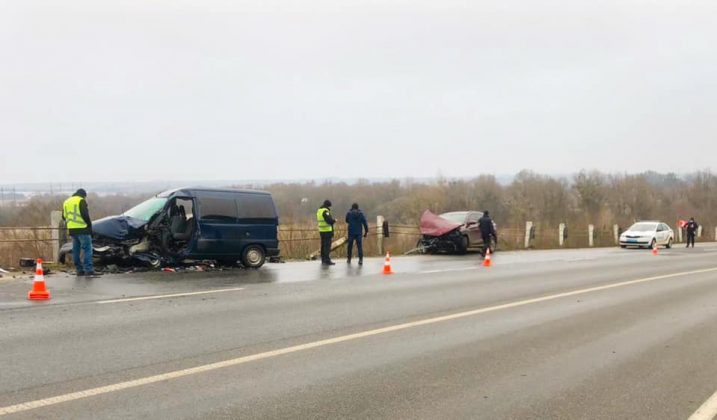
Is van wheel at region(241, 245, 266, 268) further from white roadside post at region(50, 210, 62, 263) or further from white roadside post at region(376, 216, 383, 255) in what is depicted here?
white roadside post at region(376, 216, 383, 255)

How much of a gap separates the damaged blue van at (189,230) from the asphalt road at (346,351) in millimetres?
1426

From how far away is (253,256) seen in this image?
15.1 metres

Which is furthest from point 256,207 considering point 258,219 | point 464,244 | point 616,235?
point 616,235

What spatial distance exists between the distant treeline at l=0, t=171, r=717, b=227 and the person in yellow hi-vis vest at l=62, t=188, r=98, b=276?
32792mm

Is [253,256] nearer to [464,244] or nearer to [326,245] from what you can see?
[326,245]

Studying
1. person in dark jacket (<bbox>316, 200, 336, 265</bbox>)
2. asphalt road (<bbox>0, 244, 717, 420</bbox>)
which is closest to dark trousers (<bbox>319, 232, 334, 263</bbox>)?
person in dark jacket (<bbox>316, 200, 336, 265</bbox>)

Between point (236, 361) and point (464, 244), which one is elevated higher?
point (464, 244)

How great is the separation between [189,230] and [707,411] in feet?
37.2

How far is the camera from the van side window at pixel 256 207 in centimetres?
1497

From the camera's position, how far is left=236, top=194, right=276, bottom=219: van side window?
1497 cm

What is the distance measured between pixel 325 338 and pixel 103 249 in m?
7.91

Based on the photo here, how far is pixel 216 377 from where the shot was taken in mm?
5574

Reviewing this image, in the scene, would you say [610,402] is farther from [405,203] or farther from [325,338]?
[405,203]

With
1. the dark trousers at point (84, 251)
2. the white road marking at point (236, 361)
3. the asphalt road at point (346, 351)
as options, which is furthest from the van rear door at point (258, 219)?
the white road marking at point (236, 361)
